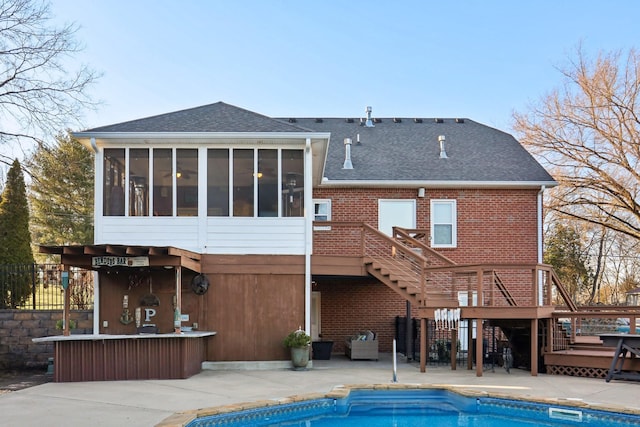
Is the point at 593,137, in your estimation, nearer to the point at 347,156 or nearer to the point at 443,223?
the point at 443,223

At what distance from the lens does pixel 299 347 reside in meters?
12.9

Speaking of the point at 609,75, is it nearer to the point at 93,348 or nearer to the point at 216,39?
the point at 216,39

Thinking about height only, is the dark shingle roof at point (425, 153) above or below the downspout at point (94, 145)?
above

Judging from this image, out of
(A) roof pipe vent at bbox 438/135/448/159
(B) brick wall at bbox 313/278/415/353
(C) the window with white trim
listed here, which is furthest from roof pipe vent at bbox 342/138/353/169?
(B) brick wall at bbox 313/278/415/353

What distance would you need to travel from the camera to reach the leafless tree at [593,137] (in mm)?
23562

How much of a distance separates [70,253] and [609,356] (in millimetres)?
10346

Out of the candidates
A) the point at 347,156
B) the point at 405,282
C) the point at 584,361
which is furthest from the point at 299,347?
the point at 347,156

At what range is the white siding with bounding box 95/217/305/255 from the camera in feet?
43.4

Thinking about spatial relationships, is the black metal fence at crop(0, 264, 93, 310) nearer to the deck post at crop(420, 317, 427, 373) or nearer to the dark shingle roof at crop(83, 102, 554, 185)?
the dark shingle roof at crop(83, 102, 554, 185)

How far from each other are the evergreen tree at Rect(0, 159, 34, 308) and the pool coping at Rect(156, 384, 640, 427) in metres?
10.2

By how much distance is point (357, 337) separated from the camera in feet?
50.8

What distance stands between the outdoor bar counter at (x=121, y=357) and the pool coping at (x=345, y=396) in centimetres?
324

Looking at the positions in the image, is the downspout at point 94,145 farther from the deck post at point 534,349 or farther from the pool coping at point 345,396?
the deck post at point 534,349

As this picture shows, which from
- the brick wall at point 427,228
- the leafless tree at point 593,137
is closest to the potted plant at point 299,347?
the brick wall at point 427,228
